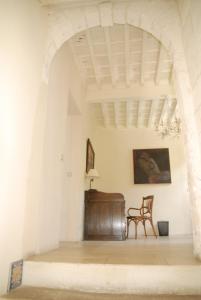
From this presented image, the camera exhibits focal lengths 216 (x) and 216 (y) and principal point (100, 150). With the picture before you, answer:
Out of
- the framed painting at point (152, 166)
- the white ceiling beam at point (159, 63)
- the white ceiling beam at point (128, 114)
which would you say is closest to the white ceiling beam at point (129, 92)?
the white ceiling beam at point (159, 63)

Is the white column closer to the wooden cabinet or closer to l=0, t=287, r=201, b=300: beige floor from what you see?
l=0, t=287, r=201, b=300: beige floor

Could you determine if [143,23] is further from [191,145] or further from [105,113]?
[105,113]

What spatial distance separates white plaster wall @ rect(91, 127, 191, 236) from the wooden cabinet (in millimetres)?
2116

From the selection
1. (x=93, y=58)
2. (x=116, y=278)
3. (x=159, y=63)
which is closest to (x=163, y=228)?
(x=159, y=63)

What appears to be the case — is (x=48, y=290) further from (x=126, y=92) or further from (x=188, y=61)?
(x=126, y=92)

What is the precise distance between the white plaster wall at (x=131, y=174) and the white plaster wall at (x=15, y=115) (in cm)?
429

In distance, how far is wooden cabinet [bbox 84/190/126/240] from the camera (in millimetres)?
4270

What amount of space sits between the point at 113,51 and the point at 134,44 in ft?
1.25

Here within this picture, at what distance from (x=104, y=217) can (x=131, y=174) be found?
2.57 meters

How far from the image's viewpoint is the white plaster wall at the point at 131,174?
6242mm

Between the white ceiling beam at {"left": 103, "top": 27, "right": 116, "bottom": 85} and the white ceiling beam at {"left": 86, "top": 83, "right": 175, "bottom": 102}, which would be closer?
the white ceiling beam at {"left": 103, "top": 27, "right": 116, "bottom": 85}

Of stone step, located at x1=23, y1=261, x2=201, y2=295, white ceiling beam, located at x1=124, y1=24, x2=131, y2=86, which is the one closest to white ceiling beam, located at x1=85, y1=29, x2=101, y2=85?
white ceiling beam, located at x1=124, y1=24, x2=131, y2=86

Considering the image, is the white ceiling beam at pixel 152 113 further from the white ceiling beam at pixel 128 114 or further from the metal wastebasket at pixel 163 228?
the metal wastebasket at pixel 163 228

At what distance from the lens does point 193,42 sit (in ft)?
6.18
